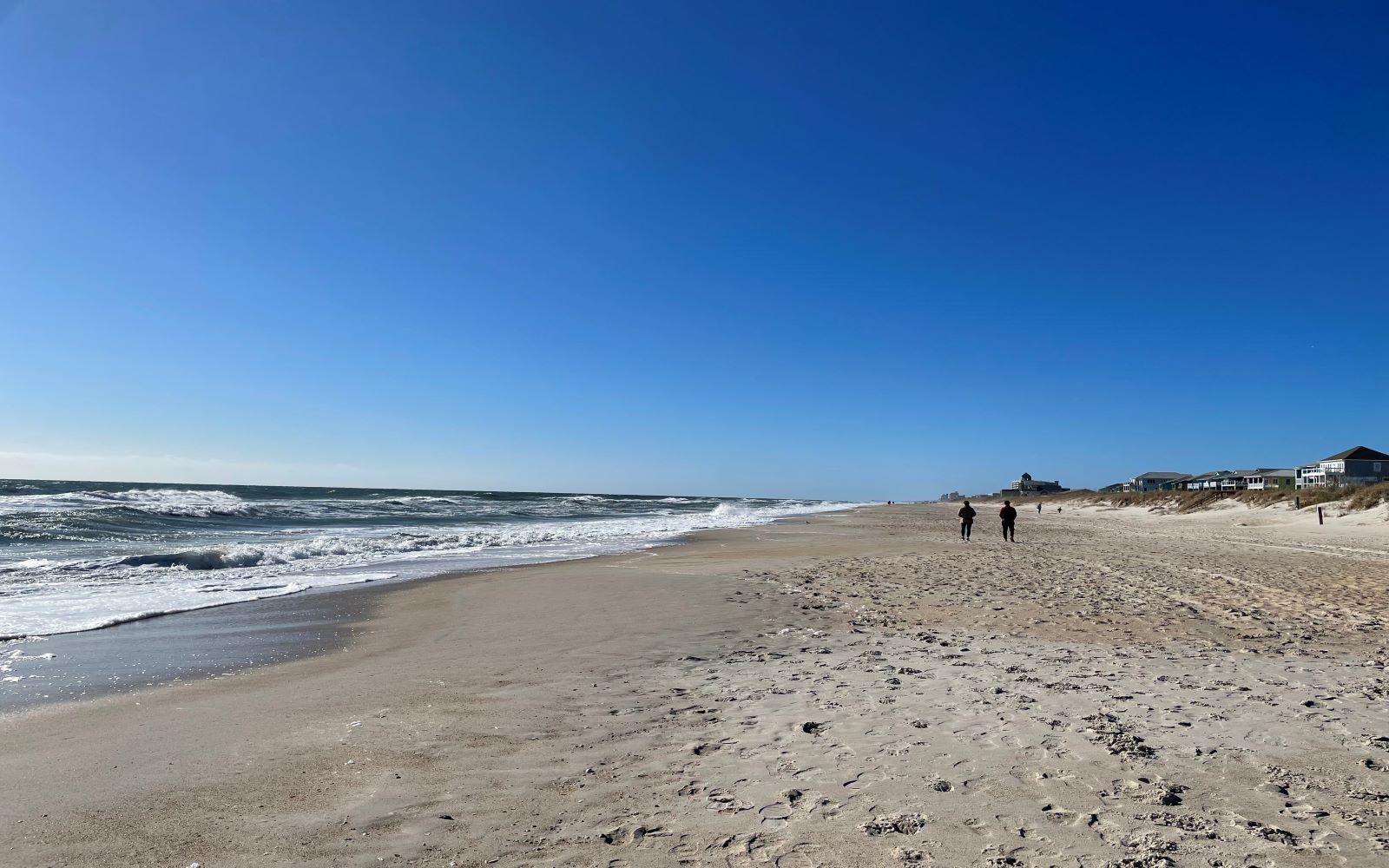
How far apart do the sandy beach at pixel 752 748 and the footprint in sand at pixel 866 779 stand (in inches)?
1.2

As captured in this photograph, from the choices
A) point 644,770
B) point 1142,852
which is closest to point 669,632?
point 644,770

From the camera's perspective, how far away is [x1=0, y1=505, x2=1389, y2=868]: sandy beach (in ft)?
11.9

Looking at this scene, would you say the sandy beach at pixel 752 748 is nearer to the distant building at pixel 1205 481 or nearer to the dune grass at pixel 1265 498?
the dune grass at pixel 1265 498

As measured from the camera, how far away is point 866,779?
4316 millimetres

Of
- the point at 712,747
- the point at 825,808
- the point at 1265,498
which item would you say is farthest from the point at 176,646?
the point at 1265,498

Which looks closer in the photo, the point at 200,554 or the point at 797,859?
the point at 797,859

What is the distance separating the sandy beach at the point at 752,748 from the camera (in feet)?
→ 11.9

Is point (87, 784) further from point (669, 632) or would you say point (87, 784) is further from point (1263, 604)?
point (1263, 604)

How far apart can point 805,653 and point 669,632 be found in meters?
1.95

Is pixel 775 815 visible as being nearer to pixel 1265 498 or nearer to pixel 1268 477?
pixel 1265 498

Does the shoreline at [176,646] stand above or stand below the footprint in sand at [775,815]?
below

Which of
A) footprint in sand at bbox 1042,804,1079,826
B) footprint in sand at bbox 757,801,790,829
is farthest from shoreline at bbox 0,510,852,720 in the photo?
footprint in sand at bbox 1042,804,1079,826

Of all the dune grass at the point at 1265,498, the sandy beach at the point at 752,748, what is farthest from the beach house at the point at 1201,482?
the sandy beach at the point at 752,748

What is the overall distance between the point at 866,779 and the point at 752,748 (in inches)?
32.6
